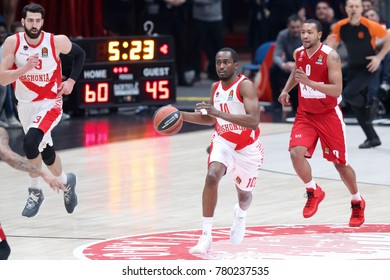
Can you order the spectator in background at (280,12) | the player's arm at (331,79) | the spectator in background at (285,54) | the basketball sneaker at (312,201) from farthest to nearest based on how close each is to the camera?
the spectator in background at (280,12)
the spectator in background at (285,54)
the basketball sneaker at (312,201)
the player's arm at (331,79)

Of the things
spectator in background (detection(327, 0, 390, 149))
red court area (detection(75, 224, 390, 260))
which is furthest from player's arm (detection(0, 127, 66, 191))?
spectator in background (detection(327, 0, 390, 149))

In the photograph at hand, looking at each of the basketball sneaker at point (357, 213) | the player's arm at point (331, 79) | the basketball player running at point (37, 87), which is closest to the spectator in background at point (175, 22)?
the basketball player running at point (37, 87)

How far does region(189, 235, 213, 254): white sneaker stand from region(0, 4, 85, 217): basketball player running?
2.23 meters

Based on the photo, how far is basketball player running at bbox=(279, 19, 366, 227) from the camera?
11.2m

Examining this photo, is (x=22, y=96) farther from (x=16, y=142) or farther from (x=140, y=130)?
(x=140, y=130)

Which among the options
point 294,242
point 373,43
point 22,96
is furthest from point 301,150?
point 373,43

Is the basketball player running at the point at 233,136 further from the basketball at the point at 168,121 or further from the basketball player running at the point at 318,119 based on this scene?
the basketball player running at the point at 318,119

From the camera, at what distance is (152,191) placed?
13234mm

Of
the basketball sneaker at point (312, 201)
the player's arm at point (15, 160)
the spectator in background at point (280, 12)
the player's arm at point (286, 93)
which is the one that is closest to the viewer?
the player's arm at point (15, 160)

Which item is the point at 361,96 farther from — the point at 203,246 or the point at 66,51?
the point at 203,246

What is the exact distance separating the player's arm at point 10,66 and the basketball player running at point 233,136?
1699 mm

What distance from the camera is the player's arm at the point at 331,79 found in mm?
10953

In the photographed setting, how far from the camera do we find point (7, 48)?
463 inches

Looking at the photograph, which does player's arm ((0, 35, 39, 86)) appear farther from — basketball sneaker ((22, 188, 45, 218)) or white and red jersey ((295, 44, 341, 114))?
white and red jersey ((295, 44, 341, 114))
